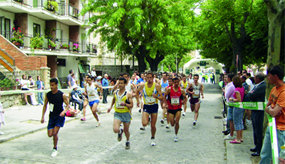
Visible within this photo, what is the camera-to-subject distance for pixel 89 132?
958 centimetres

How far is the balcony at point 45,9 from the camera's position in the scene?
72.2 feet

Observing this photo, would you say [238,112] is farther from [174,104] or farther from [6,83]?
[6,83]

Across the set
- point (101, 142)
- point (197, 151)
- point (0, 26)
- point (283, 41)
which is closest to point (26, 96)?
point (0, 26)

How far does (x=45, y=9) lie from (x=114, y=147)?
20.9 metres

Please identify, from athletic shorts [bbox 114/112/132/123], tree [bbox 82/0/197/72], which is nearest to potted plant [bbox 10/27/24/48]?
tree [bbox 82/0/197/72]

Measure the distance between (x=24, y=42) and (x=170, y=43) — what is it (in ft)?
39.0

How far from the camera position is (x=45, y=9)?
82.8 ft

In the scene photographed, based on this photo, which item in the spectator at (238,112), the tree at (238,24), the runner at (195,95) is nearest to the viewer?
the spectator at (238,112)

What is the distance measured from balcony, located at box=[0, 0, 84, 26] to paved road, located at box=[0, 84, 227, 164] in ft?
50.5

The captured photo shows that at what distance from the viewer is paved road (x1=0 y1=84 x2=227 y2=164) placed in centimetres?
649

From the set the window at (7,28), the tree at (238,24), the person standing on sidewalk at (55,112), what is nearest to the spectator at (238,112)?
the person standing on sidewalk at (55,112)

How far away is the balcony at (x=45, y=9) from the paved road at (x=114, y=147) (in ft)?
50.5

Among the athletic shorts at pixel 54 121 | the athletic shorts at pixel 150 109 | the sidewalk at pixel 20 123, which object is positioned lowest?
the sidewalk at pixel 20 123

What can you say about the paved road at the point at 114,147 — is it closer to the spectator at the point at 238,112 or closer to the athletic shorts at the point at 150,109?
the spectator at the point at 238,112
